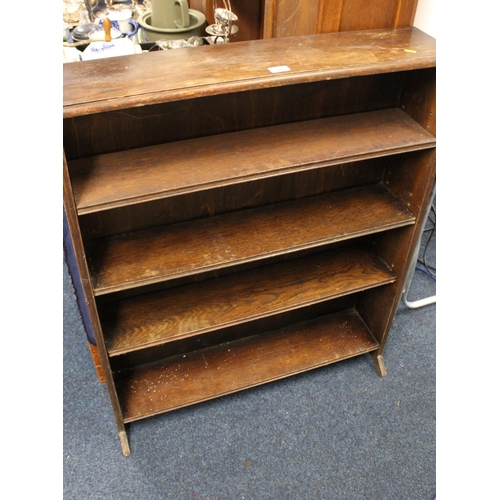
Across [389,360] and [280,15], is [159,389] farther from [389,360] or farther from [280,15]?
[280,15]

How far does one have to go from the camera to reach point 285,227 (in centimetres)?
151

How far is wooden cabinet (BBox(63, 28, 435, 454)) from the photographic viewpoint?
119 centimetres

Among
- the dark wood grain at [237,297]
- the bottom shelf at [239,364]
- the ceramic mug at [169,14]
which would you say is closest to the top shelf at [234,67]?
the ceramic mug at [169,14]

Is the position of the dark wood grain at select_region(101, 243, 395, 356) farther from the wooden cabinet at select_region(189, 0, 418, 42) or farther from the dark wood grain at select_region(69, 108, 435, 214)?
the wooden cabinet at select_region(189, 0, 418, 42)

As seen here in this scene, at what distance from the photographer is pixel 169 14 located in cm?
162

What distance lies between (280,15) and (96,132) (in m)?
0.66

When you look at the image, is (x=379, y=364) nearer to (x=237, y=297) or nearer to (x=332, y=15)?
(x=237, y=297)

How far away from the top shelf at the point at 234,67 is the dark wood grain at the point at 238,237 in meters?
0.46

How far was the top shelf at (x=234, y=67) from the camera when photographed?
1073mm

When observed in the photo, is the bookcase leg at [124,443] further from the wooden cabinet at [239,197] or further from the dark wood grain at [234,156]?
the dark wood grain at [234,156]

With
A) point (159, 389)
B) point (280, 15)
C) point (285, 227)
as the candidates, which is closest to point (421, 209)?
point (285, 227)

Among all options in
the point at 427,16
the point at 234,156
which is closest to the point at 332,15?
the point at 427,16

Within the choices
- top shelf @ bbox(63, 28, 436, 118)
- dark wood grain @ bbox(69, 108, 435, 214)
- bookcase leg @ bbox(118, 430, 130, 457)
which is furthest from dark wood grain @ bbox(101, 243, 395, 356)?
top shelf @ bbox(63, 28, 436, 118)

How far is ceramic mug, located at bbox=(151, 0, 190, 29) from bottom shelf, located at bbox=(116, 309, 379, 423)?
112 centimetres
